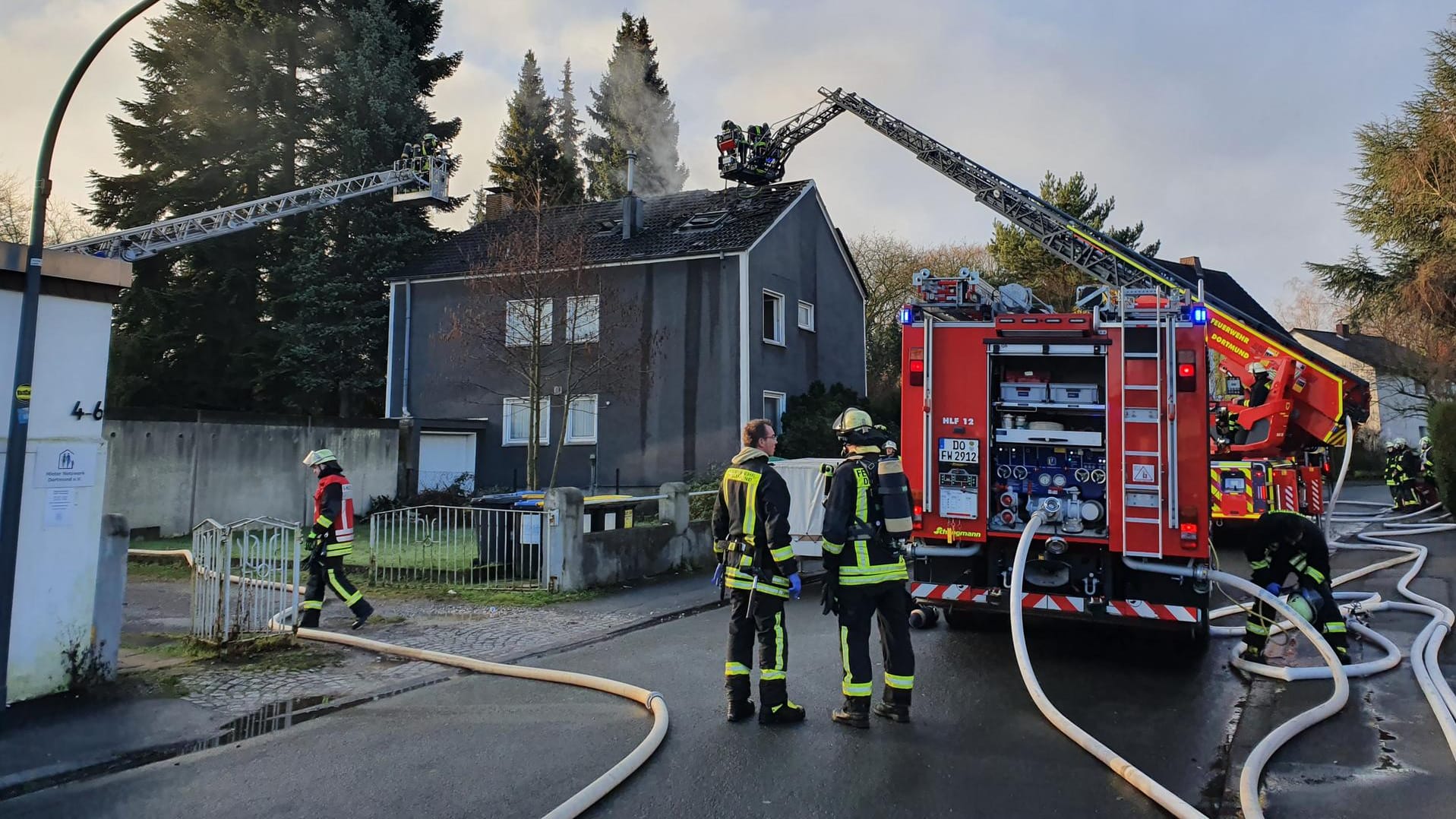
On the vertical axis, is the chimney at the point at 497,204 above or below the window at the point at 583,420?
above

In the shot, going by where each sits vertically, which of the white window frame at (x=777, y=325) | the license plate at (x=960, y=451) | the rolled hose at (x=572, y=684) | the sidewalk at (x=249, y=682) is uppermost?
the white window frame at (x=777, y=325)

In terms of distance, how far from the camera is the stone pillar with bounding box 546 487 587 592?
32.7 feet

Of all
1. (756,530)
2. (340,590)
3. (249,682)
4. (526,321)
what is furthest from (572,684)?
(526,321)

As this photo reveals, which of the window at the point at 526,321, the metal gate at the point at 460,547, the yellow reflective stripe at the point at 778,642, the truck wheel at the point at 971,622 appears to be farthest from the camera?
the window at the point at 526,321

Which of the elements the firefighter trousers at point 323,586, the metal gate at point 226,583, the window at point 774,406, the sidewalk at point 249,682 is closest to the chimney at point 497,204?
the window at point 774,406

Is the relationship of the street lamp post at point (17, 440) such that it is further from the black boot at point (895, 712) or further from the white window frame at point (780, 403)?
the white window frame at point (780, 403)

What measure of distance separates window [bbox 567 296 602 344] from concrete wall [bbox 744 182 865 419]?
337 cm

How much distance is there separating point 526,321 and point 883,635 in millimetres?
13193

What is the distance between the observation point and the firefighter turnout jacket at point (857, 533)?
5.22 metres

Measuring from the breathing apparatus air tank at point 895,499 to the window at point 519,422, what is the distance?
53.4ft

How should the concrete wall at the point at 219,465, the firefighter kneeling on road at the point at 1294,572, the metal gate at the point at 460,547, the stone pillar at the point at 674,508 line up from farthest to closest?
the concrete wall at the point at 219,465
the stone pillar at the point at 674,508
the metal gate at the point at 460,547
the firefighter kneeling on road at the point at 1294,572

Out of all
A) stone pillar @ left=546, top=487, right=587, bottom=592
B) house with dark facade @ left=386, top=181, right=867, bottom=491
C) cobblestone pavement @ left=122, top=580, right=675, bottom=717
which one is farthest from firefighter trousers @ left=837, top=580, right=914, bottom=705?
house with dark facade @ left=386, top=181, right=867, bottom=491

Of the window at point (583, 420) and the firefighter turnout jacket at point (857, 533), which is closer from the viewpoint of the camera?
the firefighter turnout jacket at point (857, 533)

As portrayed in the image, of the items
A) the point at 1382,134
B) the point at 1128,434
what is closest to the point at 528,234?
the point at 1128,434
